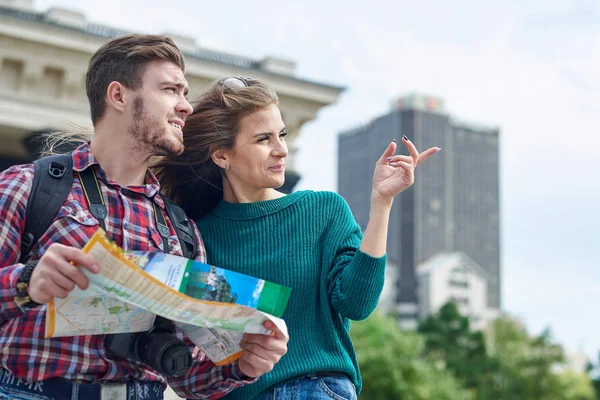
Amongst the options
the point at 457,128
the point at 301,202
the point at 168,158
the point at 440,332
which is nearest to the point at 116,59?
the point at 168,158

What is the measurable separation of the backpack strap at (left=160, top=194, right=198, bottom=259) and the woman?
357mm

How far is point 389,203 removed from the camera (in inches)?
132

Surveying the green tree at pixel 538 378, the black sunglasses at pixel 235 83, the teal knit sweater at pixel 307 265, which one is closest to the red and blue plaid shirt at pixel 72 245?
the teal knit sweater at pixel 307 265

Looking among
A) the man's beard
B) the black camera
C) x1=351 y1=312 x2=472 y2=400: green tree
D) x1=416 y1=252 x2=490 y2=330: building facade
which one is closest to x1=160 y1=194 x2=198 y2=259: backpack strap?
the man's beard

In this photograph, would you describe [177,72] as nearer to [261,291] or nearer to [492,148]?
[261,291]

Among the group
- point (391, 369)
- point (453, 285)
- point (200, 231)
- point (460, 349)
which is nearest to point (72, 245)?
point (200, 231)

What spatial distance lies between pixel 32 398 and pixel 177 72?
4.05 feet

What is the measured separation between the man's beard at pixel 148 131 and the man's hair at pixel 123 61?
0.08m

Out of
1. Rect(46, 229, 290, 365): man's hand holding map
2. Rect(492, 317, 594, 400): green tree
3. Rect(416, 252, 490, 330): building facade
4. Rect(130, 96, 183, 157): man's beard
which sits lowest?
Rect(492, 317, 594, 400): green tree

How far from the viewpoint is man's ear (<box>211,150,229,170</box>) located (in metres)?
3.75

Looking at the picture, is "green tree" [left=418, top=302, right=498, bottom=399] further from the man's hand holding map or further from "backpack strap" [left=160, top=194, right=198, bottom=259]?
the man's hand holding map

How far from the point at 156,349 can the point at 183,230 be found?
518mm

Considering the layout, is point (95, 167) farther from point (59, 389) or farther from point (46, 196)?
point (59, 389)

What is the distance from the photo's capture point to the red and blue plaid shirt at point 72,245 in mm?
2721
